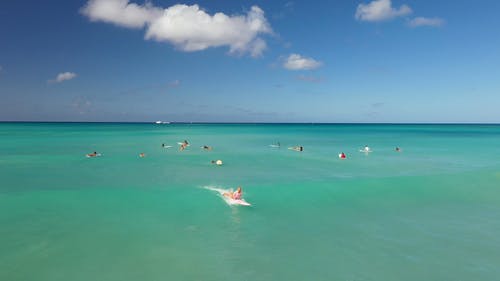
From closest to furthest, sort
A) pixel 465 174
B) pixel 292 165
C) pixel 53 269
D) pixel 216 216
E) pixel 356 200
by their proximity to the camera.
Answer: pixel 53 269 < pixel 216 216 < pixel 356 200 < pixel 465 174 < pixel 292 165

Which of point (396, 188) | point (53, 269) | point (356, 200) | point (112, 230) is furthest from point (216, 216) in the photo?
point (396, 188)

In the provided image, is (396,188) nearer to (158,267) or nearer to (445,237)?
(445,237)

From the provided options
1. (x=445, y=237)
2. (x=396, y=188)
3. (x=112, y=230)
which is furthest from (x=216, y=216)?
(x=396, y=188)

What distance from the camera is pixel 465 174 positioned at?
31.2 m

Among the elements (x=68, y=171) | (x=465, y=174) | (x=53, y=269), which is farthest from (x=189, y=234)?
(x=465, y=174)

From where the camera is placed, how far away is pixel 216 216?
17.6 m

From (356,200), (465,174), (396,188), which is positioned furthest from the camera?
(465,174)

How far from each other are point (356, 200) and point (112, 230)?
14.3 meters

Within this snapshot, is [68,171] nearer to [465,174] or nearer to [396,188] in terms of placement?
[396,188]

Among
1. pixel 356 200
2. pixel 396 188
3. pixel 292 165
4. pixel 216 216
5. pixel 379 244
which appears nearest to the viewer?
pixel 379 244

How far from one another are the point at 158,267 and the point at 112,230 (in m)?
4.65

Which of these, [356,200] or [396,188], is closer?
[356,200]

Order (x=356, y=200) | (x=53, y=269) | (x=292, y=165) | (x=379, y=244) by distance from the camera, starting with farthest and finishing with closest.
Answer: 1. (x=292, y=165)
2. (x=356, y=200)
3. (x=379, y=244)
4. (x=53, y=269)

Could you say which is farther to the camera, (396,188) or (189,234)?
(396,188)
